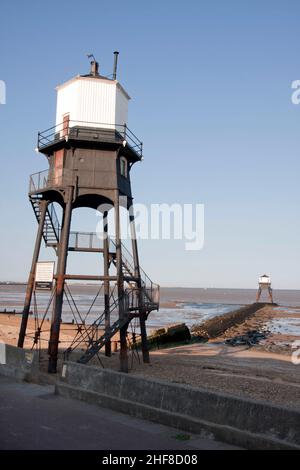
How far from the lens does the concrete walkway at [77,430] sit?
8094 millimetres

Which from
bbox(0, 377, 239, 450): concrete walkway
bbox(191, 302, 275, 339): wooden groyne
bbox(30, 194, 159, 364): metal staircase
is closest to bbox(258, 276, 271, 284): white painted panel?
bbox(191, 302, 275, 339): wooden groyne

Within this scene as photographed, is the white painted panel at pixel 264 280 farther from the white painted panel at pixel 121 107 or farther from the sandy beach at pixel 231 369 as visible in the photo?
the white painted panel at pixel 121 107

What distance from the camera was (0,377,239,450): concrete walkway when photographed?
809 cm

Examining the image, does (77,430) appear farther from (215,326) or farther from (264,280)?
(264,280)

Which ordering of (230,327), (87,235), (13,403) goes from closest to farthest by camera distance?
(13,403) < (87,235) < (230,327)

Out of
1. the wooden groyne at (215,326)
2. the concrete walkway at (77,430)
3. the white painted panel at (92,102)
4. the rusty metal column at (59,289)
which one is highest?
the white painted panel at (92,102)

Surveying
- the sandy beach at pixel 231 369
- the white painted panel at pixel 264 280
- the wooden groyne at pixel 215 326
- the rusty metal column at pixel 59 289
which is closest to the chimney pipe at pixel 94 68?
the rusty metal column at pixel 59 289

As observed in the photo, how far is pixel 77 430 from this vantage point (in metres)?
8.84

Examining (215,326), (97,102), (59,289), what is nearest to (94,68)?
(97,102)

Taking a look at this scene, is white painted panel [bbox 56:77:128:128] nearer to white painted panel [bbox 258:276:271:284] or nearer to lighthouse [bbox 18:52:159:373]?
lighthouse [bbox 18:52:159:373]

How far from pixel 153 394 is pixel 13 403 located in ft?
11.5
